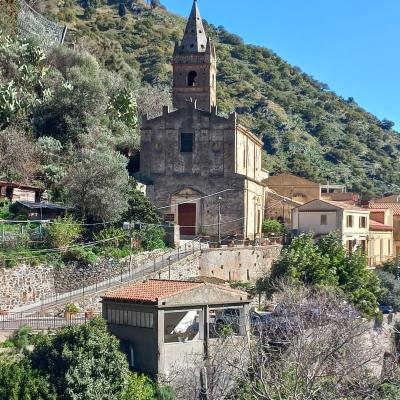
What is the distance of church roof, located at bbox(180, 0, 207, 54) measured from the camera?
7312 cm

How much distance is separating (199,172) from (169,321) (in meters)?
24.8

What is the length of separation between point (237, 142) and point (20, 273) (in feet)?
70.6

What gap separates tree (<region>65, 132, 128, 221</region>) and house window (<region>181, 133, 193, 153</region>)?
969 centimetres

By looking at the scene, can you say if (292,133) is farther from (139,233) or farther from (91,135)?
(139,233)

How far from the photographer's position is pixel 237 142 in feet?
188

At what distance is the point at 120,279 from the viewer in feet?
143

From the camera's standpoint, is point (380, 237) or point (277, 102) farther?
point (277, 102)

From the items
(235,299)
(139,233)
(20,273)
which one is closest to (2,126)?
(139,233)

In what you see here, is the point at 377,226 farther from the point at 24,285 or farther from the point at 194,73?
the point at 24,285

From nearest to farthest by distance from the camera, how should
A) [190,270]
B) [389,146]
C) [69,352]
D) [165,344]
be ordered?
[69,352]
[165,344]
[190,270]
[389,146]

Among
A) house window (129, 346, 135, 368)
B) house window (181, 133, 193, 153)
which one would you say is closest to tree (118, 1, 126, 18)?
house window (181, 133, 193, 153)

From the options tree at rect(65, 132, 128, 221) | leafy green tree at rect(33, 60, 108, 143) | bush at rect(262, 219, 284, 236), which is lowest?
bush at rect(262, 219, 284, 236)

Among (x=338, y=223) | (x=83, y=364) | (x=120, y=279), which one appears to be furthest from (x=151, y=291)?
(x=338, y=223)

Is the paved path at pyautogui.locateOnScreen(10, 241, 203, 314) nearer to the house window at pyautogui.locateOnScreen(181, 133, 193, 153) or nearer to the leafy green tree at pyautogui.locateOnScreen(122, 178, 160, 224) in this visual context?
the leafy green tree at pyautogui.locateOnScreen(122, 178, 160, 224)
